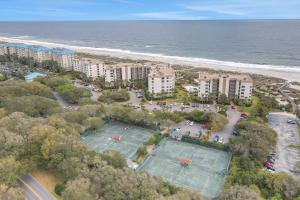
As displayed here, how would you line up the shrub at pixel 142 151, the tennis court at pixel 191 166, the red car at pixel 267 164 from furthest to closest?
the shrub at pixel 142 151
the red car at pixel 267 164
the tennis court at pixel 191 166

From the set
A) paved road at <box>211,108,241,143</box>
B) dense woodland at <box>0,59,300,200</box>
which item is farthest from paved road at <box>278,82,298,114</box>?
dense woodland at <box>0,59,300,200</box>

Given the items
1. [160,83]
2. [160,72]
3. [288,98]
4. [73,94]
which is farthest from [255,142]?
[73,94]

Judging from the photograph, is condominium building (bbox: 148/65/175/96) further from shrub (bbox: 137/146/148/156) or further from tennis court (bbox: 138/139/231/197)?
shrub (bbox: 137/146/148/156)

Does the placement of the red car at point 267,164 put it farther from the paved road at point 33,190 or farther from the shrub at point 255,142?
the paved road at point 33,190

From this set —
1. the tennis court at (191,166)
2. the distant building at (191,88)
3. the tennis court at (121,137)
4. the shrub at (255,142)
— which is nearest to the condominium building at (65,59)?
the distant building at (191,88)

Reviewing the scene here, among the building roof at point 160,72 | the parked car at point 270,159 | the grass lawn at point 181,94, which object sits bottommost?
the parked car at point 270,159

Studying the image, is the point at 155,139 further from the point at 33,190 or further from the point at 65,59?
the point at 65,59
